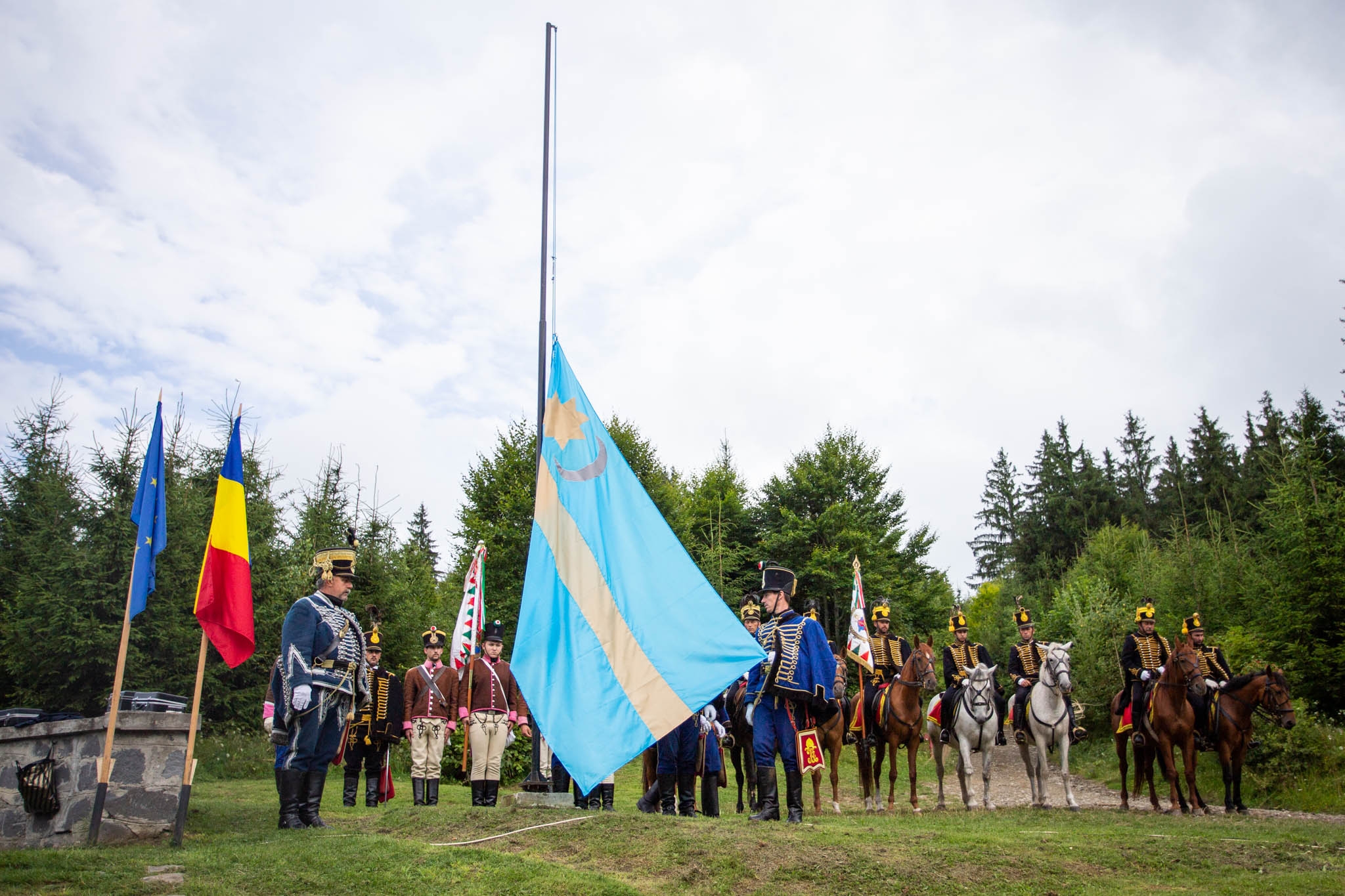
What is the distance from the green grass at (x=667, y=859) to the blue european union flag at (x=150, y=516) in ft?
7.58

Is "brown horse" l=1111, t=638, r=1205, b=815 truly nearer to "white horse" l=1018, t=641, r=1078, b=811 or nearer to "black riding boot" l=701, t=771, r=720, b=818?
"white horse" l=1018, t=641, r=1078, b=811

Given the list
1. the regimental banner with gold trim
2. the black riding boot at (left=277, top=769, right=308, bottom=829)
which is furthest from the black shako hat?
the black riding boot at (left=277, top=769, right=308, bottom=829)

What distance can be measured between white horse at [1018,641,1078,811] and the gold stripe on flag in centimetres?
862

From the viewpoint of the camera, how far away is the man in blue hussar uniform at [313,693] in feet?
28.3

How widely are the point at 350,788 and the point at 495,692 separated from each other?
360 centimetres

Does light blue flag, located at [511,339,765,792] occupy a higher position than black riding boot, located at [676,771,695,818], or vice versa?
light blue flag, located at [511,339,765,792]

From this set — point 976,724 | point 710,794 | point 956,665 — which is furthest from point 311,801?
point 956,665

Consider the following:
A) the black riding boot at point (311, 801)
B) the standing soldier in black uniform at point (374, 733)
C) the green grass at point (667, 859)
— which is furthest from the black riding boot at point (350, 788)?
the black riding boot at point (311, 801)

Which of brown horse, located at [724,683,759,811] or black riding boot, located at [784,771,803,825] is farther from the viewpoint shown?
brown horse, located at [724,683,759,811]

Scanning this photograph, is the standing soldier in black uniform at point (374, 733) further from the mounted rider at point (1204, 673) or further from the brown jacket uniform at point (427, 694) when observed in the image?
the mounted rider at point (1204, 673)

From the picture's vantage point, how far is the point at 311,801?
8773 mm

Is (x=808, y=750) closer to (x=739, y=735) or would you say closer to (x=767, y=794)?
(x=767, y=794)

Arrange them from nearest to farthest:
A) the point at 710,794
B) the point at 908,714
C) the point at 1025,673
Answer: the point at 710,794, the point at 908,714, the point at 1025,673

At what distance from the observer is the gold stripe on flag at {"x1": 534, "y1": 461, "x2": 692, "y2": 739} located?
7.23m
